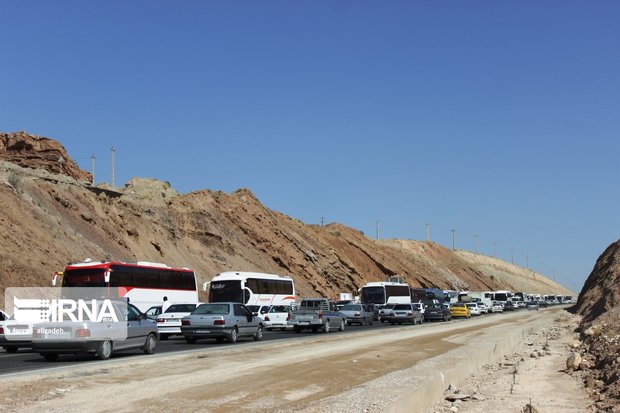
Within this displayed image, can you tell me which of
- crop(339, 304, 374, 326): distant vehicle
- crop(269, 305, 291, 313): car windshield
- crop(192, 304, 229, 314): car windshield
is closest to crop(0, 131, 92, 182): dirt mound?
crop(339, 304, 374, 326): distant vehicle

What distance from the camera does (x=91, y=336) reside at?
1980 centimetres

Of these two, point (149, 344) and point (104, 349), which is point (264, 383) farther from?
point (149, 344)

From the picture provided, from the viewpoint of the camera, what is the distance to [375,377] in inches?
671

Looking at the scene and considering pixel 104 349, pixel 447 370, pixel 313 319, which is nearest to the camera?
pixel 447 370

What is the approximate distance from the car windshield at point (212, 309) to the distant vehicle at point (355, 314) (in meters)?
20.6

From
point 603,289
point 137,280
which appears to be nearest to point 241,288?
point 137,280

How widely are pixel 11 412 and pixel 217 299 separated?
32360mm

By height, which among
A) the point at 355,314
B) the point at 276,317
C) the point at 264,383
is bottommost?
the point at 264,383

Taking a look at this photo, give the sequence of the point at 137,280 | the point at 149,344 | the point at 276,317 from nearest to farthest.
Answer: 1. the point at 149,344
2. the point at 137,280
3. the point at 276,317

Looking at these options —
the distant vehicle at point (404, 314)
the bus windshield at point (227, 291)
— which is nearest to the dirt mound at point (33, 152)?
the bus windshield at point (227, 291)

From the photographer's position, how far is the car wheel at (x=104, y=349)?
66.0ft

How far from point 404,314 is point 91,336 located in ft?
113

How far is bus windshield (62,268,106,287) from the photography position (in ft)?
111

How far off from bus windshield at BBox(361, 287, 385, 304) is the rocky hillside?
15.3 metres
